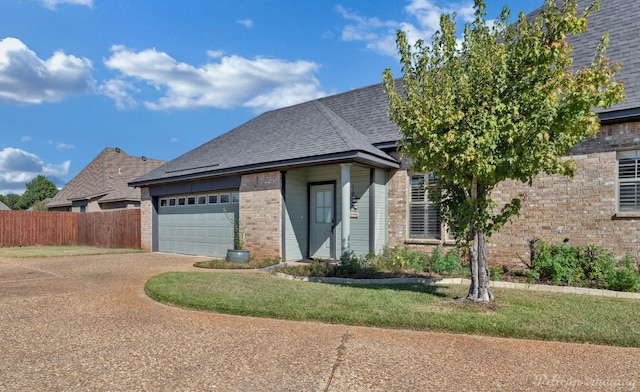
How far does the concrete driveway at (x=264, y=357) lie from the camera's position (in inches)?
145

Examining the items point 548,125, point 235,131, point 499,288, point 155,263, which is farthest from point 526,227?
point 235,131

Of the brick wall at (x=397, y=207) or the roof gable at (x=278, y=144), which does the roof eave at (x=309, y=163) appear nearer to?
the roof gable at (x=278, y=144)

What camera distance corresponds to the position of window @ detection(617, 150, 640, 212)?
29.1ft

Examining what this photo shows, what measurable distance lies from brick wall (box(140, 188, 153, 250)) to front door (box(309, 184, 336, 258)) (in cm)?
793

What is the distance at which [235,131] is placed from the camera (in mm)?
17281

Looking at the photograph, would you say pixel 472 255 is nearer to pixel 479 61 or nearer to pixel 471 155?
pixel 471 155

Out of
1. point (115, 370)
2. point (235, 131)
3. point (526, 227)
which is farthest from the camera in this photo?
point (235, 131)

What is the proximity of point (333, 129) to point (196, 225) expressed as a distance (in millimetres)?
6529

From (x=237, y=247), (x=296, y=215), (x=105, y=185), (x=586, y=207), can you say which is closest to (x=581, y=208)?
(x=586, y=207)

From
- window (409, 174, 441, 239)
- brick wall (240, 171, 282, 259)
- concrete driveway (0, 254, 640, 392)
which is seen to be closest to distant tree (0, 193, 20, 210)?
brick wall (240, 171, 282, 259)

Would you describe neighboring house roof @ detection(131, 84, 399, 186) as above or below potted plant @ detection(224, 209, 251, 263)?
above

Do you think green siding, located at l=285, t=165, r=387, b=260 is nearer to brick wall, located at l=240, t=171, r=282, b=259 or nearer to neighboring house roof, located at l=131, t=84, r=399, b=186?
brick wall, located at l=240, t=171, r=282, b=259

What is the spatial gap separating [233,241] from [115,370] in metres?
9.72

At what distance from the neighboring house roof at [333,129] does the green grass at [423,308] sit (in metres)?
4.28
